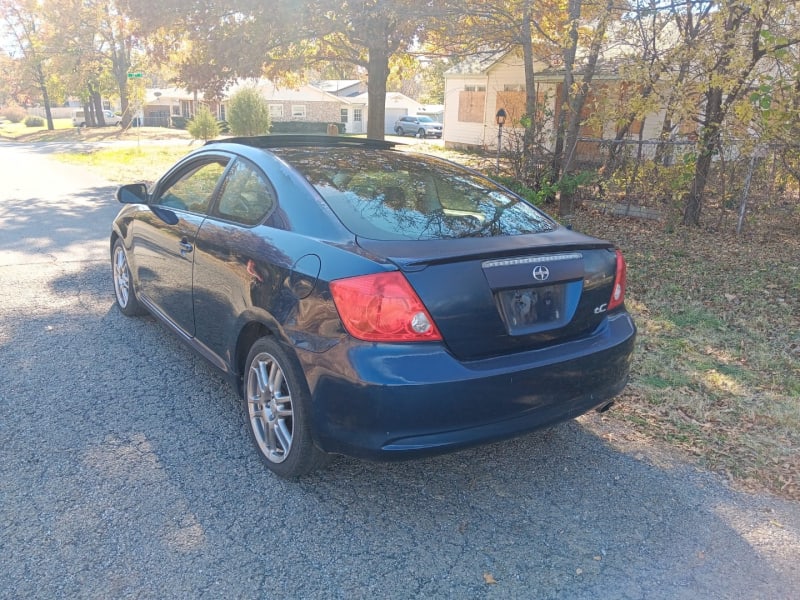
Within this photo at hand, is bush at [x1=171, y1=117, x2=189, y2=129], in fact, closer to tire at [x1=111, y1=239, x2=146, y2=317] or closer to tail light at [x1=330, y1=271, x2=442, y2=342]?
tire at [x1=111, y1=239, x2=146, y2=317]

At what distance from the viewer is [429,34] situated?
1479cm

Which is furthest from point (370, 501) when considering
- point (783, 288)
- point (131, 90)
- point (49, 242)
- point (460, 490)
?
point (131, 90)

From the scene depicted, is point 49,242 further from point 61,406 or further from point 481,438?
point 481,438

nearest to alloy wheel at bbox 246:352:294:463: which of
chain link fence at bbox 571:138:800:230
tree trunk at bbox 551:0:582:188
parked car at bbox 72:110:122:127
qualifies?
tree trunk at bbox 551:0:582:188

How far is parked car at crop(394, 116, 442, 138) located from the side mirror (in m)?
41.0

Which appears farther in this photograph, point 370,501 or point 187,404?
point 187,404

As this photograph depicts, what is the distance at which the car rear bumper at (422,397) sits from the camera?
2.66m

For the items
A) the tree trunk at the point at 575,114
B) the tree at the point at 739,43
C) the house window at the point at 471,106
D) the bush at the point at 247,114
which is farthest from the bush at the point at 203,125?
the tree at the point at 739,43

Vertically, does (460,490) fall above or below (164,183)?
below

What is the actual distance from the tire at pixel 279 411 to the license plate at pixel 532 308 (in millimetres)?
972

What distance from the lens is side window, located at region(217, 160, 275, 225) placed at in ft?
11.5

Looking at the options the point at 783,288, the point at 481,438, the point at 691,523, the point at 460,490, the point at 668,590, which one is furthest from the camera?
the point at 783,288

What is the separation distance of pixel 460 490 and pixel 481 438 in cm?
55

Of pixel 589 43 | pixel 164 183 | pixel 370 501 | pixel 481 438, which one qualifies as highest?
pixel 589 43
